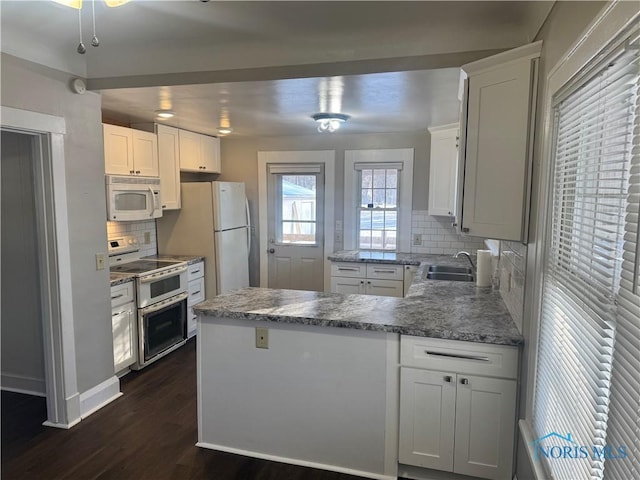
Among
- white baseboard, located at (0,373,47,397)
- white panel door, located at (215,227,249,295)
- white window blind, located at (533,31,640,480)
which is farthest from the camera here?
white panel door, located at (215,227,249,295)

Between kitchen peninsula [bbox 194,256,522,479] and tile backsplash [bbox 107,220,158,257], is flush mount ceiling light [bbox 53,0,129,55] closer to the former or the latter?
kitchen peninsula [bbox 194,256,522,479]

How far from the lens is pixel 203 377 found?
2.40 m

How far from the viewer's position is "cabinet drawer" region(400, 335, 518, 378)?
1950 millimetres

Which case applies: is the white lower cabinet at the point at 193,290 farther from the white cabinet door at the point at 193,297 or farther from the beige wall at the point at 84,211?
the beige wall at the point at 84,211

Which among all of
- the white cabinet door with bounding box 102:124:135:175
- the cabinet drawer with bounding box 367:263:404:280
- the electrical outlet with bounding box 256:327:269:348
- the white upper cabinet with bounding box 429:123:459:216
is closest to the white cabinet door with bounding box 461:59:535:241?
the electrical outlet with bounding box 256:327:269:348

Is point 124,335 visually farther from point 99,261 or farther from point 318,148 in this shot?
point 318,148

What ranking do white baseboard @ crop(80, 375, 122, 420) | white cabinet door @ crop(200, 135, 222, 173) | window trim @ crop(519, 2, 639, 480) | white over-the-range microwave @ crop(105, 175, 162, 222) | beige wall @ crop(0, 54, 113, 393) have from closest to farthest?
1. window trim @ crop(519, 2, 639, 480)
2. beige wall @ crop(0, 54, 113, 393)
3. white baseboard @ crop(80, 375, 122, 420)
4. white over-the-range microwave @ crop(105, 175, 162, 222)
5. white cabinet door @ crop(200, 135, 222, 173)

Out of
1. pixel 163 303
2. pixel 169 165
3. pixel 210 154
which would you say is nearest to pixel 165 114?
pixel 169 165

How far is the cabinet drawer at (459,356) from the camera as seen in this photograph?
1950 mm

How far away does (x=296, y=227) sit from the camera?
204 inches

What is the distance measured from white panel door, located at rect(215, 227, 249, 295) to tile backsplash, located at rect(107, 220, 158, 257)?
2.43 ft

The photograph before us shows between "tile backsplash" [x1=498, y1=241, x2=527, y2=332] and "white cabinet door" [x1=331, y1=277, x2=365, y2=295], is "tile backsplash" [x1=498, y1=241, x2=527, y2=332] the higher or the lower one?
the higher one

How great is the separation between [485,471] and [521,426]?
0.37m

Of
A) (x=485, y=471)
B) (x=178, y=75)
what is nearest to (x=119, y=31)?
(x=178, y=75)
